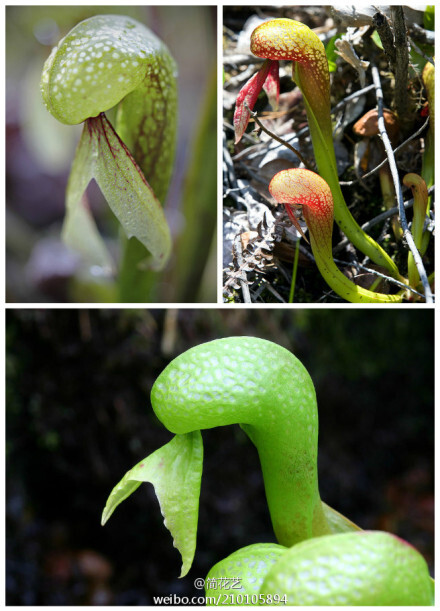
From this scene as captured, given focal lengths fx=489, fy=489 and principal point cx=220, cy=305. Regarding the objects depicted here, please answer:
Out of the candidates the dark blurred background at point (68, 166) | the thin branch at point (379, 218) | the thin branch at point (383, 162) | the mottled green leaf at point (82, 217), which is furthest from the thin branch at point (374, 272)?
the mottled green leaf at point (82, 217)

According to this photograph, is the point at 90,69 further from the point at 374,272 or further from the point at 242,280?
the point at 374,272

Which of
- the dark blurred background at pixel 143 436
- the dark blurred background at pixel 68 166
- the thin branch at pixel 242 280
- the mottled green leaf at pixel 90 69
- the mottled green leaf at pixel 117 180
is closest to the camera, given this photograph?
the mottled green leaf at pixel 90 69

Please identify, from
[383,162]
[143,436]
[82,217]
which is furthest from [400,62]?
[143,436]

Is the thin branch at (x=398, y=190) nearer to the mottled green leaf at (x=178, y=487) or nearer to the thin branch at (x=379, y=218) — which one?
the thin branch at (x=379, y=218)

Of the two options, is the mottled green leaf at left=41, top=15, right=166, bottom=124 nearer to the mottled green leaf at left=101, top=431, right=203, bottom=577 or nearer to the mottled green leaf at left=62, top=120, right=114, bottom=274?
the mottled green leaf at left=62, top=120, right=114, bottom=274

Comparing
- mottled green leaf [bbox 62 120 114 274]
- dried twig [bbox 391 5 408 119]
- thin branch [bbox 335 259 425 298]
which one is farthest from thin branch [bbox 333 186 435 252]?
mottled green leaf [bbox 62 120 114 274]
